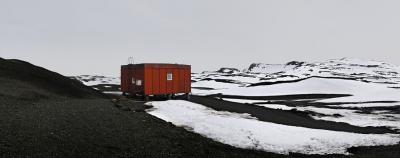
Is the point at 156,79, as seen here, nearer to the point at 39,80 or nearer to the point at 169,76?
the point at 169,76

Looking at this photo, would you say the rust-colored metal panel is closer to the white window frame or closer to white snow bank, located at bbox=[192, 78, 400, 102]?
the white window frame

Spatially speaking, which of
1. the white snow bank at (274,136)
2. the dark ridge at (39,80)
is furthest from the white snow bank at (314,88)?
the white snow bank at (274,136)

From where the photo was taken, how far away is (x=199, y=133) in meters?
18.2

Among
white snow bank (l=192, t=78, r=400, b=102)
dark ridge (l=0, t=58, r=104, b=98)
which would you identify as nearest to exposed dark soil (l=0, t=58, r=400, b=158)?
dark ridge (l=0, t=58, r=104, b=98)

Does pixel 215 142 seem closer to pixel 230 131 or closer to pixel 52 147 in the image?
pixel 230 131

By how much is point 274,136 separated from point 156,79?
1616 cm

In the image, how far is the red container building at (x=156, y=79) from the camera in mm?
32750

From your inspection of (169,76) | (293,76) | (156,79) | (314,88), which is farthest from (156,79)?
(293,76)

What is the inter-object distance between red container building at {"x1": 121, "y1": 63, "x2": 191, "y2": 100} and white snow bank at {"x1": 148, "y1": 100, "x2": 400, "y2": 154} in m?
10.5

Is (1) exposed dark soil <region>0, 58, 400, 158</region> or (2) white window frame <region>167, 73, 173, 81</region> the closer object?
(1) exposed dark soil <region>0, 58, 400, 158</region>

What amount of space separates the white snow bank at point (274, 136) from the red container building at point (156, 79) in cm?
1047

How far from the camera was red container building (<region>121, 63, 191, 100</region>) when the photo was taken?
32.8 metres

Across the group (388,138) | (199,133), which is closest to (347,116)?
(388,138)

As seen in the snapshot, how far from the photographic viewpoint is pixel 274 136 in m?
18.5
